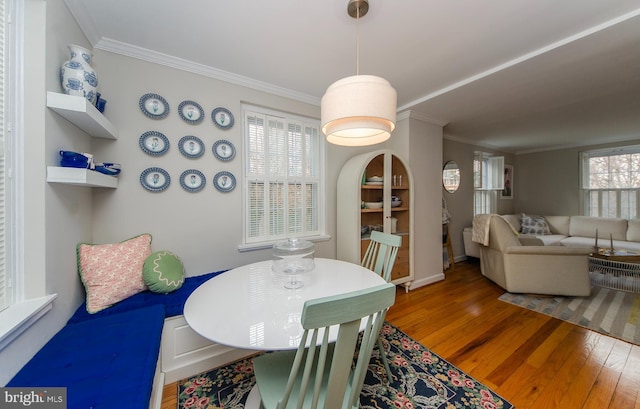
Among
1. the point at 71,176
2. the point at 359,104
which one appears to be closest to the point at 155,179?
the point at 71,176

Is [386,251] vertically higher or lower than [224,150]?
lower

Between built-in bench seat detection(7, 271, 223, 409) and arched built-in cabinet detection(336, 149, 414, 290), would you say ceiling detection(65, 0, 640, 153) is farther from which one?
built-in bench seat detection(7, 271, 223, 409)

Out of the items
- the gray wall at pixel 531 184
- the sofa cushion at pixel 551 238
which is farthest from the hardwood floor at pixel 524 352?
the sofa cushion at pixel 551 238

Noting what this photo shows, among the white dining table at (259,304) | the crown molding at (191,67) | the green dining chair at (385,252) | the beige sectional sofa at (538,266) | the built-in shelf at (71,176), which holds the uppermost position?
the crown molding at (191,67)

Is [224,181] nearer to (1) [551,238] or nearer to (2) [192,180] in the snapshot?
(2) [192,180]

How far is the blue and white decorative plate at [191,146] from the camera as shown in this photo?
6.42ft

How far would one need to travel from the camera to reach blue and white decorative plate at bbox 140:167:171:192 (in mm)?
1815

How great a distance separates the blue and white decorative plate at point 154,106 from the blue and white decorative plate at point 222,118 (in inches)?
14.9

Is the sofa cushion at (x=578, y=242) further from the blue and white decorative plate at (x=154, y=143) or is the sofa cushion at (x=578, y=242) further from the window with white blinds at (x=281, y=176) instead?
the blue and white decorative plate at (x=154, y=143)

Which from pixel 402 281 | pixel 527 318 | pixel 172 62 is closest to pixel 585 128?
pixel 527 318

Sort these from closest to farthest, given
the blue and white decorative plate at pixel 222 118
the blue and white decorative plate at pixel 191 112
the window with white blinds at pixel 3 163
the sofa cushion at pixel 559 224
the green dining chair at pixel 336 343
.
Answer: the green dining chair at pixel 336 343, the window with white blinds at pixel 3 163, the blue and white decorative plate at pixel 191 112, the blue and white decorative plate at pixel 222 118, the sofa cushion at pixel 559 224

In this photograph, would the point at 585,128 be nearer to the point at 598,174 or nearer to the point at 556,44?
the point at 598,174

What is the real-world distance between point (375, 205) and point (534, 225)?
408 centimetres

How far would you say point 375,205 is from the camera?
2787 mm
